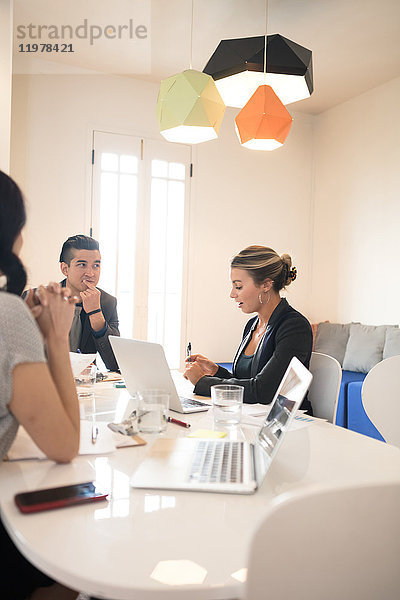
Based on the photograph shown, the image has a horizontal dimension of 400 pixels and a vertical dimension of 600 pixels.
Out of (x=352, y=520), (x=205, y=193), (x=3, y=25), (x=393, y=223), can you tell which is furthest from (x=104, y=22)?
(x=352, y=520)

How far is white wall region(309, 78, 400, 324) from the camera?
451cm

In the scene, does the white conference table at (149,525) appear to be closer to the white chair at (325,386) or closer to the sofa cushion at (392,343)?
the white chair at (325,386)

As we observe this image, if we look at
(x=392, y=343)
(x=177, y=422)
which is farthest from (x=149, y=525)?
(x=392, y=343)

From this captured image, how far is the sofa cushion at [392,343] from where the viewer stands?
4112mm

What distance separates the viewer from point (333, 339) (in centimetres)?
477

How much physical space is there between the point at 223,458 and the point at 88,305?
5.28 ft

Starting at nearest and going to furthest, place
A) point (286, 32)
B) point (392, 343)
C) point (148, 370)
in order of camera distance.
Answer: point (148, 370) < point (286, 32) < point (392, 343)

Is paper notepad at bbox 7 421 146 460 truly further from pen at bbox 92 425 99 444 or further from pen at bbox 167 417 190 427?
pen at bbox 167 417 190 427

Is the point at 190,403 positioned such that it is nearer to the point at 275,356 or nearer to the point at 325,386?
the point at 275,356

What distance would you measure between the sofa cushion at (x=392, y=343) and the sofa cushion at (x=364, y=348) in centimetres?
6

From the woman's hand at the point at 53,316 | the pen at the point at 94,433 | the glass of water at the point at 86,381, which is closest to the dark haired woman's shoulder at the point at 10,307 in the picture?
the woman's hand at the point at 53,316

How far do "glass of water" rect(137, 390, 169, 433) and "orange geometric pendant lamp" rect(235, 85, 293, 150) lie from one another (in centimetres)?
149

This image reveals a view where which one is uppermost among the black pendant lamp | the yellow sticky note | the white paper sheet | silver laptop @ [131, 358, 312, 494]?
the black pendant lamp

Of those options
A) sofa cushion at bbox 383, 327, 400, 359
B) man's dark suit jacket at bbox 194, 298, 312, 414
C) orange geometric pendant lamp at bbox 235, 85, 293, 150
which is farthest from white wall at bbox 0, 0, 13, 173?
sofa cushion at bbox 383, 327, 400, 359
